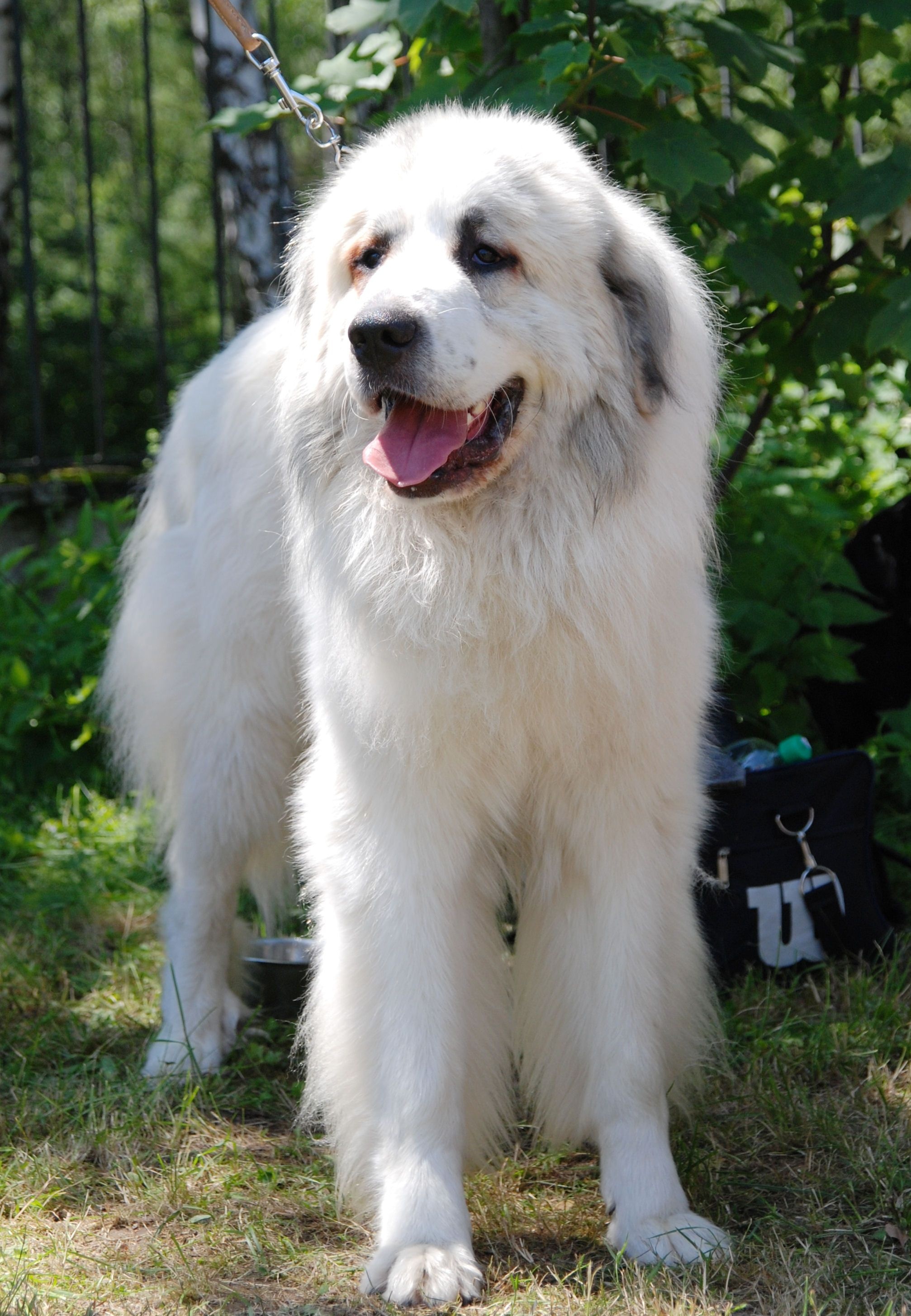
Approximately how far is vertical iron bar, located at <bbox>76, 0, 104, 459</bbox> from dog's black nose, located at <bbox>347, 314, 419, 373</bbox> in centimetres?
326

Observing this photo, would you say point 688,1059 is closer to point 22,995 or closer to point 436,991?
point 436,991

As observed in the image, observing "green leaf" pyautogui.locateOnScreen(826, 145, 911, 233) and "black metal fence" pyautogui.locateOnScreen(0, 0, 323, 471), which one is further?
"black metal fence" pyautogui.locateOnScreen(0, 0, 323, 471)

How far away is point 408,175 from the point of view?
205cm

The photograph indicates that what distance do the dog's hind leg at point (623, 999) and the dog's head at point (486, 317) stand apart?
1.99 feet

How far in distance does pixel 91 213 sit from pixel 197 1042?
3.37m

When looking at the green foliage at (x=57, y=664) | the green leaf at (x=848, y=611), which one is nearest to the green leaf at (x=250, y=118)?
the green foliage at (x=57, y=664)

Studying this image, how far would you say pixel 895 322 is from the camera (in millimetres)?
2883

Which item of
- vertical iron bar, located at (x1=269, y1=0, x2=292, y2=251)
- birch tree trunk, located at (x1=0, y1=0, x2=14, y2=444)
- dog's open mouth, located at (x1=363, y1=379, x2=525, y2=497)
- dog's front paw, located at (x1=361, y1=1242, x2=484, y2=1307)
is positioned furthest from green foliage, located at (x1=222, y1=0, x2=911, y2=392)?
birch tree trunk, located at (x1=0, y1=0, x2=14, y2=444)

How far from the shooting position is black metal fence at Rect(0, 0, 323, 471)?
10.8m

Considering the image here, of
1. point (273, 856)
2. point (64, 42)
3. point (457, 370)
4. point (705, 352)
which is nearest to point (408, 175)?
point (457, 370)

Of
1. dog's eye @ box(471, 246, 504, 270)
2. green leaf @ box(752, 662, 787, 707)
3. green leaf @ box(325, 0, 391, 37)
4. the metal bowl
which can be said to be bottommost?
the metal bowl

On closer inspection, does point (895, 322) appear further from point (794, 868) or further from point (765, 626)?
point (794, 868)

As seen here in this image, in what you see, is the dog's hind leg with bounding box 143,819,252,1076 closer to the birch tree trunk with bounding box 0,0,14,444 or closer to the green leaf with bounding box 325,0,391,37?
the green leaf with bounding box 325,0,391,37

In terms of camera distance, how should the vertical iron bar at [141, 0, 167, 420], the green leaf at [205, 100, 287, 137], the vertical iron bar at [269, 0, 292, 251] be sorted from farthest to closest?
the vertical iron bar at [141, 0, 167, 420]
the vertical iron bar at [269, 0, 292, 251]
the green leaf at [205, 100, 287, 137]
